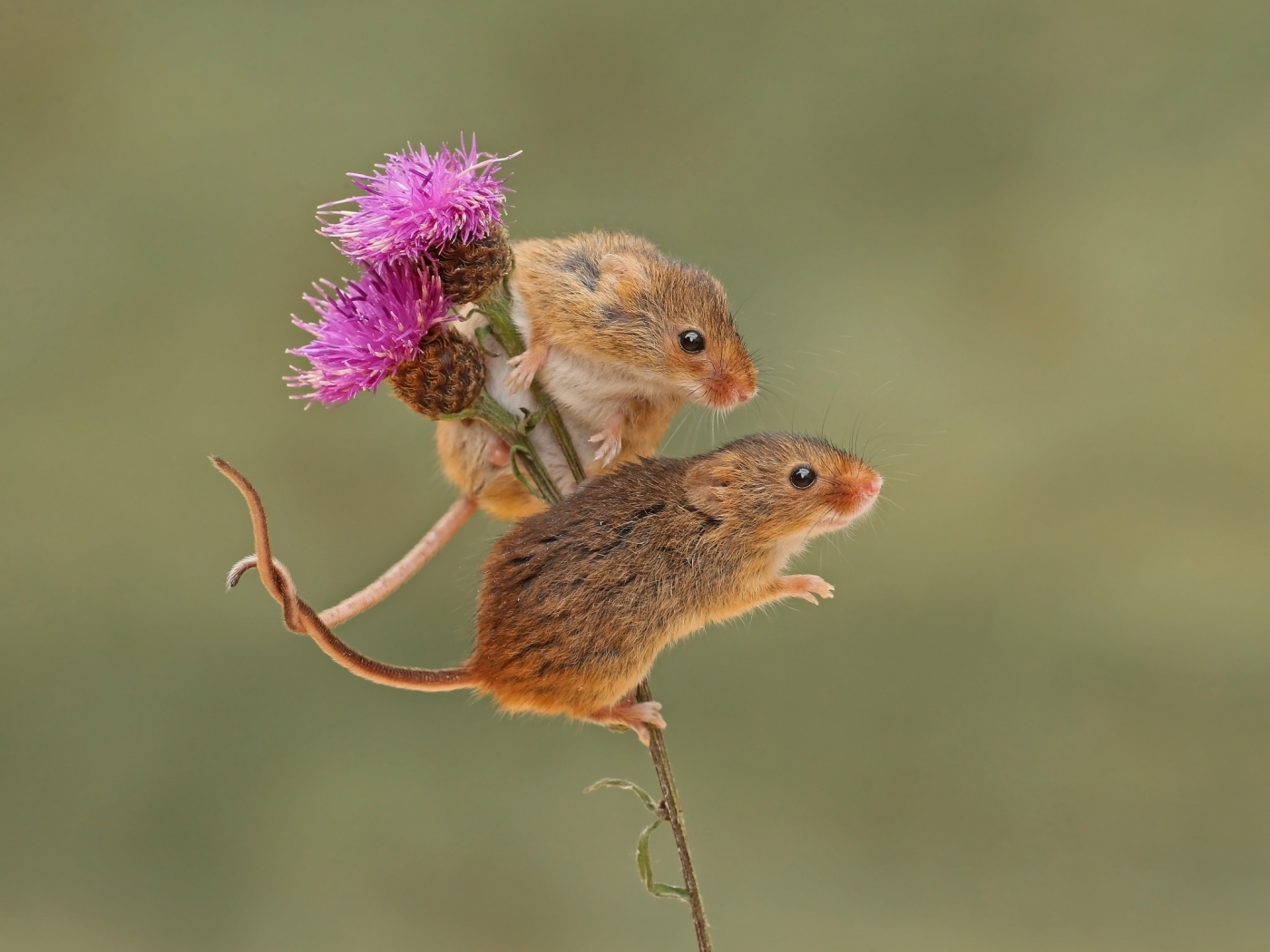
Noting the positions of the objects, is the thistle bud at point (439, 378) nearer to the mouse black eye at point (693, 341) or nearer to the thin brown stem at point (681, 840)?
the mouse black eye at point (693, 341)

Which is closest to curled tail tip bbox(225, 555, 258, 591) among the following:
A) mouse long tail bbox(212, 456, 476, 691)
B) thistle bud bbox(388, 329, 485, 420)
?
mouse long tail bbox(212, 456, 476, 691)

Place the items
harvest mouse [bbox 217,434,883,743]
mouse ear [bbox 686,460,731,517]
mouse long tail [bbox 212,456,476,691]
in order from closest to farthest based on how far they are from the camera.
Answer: mouse long tail [bbox 212,456,476,691] → harvest mouse [bbox 217,434,883,743] → mouse ear [bbox 686,460,731,517]

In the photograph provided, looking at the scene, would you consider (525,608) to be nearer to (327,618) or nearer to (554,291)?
(327,618)

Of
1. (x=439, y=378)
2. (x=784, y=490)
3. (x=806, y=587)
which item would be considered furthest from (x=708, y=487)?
(x=439, y=378)

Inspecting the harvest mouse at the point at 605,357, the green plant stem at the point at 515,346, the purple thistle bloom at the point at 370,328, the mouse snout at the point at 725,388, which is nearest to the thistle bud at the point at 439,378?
the purple thistle bloom at the point at 370,328

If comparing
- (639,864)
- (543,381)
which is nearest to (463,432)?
(543,381)

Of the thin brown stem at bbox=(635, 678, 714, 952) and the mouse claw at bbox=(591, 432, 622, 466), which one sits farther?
the mouse claw at bbox=(591, 432, 622, 466)

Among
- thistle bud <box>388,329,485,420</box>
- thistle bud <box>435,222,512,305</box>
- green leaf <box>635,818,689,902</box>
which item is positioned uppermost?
thistle bud <box>435,222,512,305</box>

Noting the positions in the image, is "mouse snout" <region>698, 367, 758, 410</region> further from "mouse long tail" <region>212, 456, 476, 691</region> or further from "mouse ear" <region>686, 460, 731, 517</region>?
"mouse long tail" <region>212, 456, 476, 691</region>
